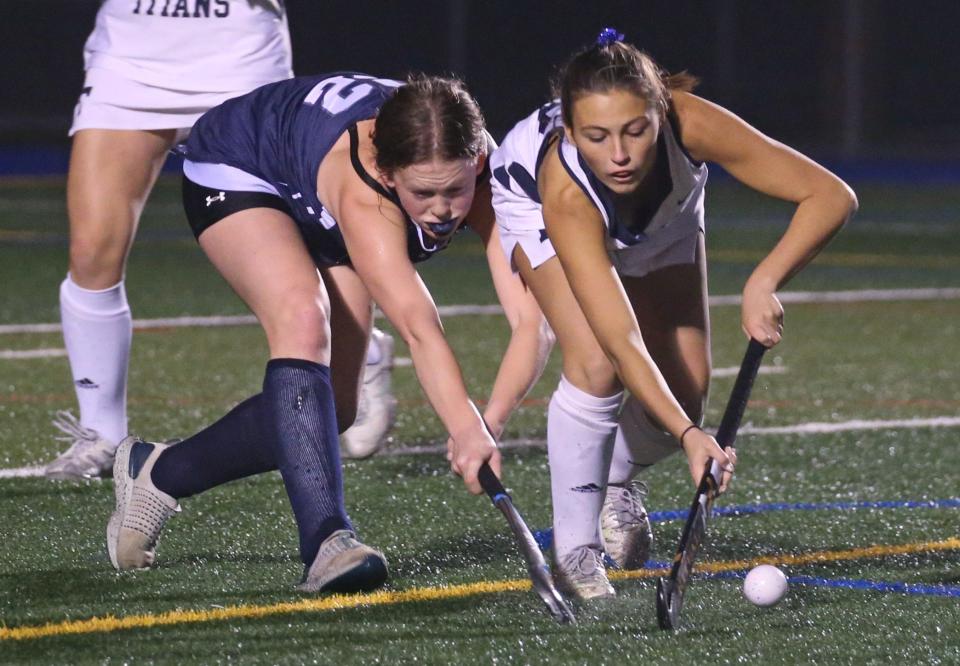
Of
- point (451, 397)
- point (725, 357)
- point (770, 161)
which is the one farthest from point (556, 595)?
point (725, 357)

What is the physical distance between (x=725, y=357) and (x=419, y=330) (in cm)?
393

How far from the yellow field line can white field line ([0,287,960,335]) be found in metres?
4.51

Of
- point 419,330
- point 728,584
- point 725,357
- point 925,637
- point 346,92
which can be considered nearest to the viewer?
point 925,637

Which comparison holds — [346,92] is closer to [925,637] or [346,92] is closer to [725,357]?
[925,637]

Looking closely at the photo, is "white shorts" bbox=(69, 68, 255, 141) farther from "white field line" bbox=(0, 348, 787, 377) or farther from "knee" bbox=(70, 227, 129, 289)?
"white field line" bbox=(0, 348, 787, 377)

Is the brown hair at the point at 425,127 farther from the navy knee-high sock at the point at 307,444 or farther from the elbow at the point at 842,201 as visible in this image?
the elbow at the point at 842,201

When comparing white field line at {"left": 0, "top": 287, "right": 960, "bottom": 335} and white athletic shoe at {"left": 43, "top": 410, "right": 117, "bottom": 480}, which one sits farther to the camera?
white field line at {"left": 0, "top": 287, "right": 960, "bottom": 335}

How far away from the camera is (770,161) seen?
355 centimetres

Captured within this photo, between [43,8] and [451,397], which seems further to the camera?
[43,8]

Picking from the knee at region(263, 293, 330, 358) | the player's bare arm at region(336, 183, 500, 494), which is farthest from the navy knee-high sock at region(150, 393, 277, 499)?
the player's bare arm at region(336, 183, 500, 494)

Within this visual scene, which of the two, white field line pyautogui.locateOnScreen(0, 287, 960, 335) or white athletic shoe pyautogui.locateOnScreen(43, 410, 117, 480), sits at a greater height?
white athletic shoe pyautogui.locateOnScreen(43, 410, 117, 480)

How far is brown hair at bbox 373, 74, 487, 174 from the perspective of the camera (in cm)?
345

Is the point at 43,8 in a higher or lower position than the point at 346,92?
lower

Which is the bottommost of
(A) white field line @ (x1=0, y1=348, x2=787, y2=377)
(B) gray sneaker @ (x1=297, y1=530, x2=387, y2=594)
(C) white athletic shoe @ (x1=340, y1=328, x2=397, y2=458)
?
(A) white field line @ (x1=0, y1=348, x2=787, y2=377)
